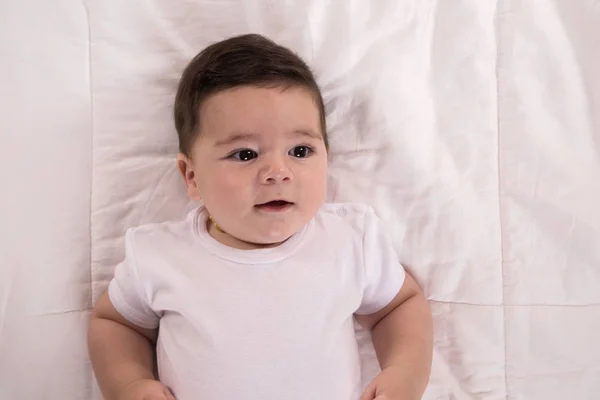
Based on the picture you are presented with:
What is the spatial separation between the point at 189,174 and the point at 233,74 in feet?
0.59

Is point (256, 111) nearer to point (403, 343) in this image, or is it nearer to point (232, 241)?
point (232, 241)

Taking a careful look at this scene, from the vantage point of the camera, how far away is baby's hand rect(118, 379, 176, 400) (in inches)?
35.5

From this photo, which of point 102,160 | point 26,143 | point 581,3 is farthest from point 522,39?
point 26,143

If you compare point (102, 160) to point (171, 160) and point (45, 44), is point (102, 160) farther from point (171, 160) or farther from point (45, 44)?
point (45, 44)

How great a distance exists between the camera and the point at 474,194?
1054 mm

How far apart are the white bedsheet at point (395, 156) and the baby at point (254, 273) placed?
0.25 feet

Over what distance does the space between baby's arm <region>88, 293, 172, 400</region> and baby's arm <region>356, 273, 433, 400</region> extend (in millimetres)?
329

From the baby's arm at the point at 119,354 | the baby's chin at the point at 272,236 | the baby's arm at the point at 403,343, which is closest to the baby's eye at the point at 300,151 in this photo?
the baby's chin at the point at 272,236

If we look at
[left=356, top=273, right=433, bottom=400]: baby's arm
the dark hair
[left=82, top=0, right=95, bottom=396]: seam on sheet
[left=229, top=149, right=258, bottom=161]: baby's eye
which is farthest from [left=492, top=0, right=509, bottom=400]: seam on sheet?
[left=82, top=0, right=95, bottom=396]: seam on sheet

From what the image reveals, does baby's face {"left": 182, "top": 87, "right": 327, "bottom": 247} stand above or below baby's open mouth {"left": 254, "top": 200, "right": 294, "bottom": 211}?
above

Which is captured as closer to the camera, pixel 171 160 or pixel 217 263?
→ pixel 217 263

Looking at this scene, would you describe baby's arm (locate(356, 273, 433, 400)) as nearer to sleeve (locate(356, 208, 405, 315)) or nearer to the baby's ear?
sleeve (locate(356, 208, 405, 315))

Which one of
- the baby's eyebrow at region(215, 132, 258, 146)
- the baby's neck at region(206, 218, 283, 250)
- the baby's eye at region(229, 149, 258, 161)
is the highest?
the baby's eyebrow at region(215, 132, 258, 146)

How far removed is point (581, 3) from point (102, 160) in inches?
33.7
